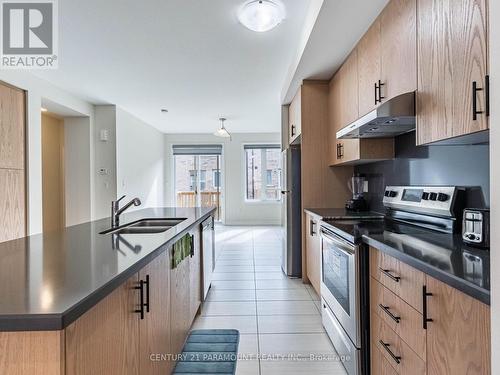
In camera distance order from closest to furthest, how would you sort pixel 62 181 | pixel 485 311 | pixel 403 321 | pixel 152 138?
pixel 485 311 → pixel 403 321 → pixel 62 181 → pixel 152 138

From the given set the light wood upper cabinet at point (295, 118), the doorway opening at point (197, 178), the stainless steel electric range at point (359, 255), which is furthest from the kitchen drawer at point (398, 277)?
the doorway opening at point (197, 178)

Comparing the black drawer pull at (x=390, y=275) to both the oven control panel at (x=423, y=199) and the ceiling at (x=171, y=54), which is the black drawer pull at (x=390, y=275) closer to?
the oven control panel at (x=423, y=199)

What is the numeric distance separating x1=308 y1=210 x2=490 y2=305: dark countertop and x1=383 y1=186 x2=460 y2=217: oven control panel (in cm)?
13

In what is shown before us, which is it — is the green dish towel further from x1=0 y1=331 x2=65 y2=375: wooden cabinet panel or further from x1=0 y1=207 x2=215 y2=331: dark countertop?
x1=0 y1=331 x2=65 y2=375: wooden cabinet panel

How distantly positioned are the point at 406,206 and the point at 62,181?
5393 mm

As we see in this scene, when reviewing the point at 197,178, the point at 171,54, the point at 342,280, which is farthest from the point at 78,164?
the point at 342,280

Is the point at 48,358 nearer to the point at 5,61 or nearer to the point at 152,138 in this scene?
the point at 5,61

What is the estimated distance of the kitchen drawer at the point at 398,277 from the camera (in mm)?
1236

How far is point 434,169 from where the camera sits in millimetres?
2010

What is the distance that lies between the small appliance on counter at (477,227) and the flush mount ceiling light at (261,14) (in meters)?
1.83

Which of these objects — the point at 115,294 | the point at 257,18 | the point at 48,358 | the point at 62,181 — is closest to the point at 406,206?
the point at 257,18

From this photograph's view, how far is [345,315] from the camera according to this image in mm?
1920

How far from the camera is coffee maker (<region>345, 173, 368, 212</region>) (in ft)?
10.0
